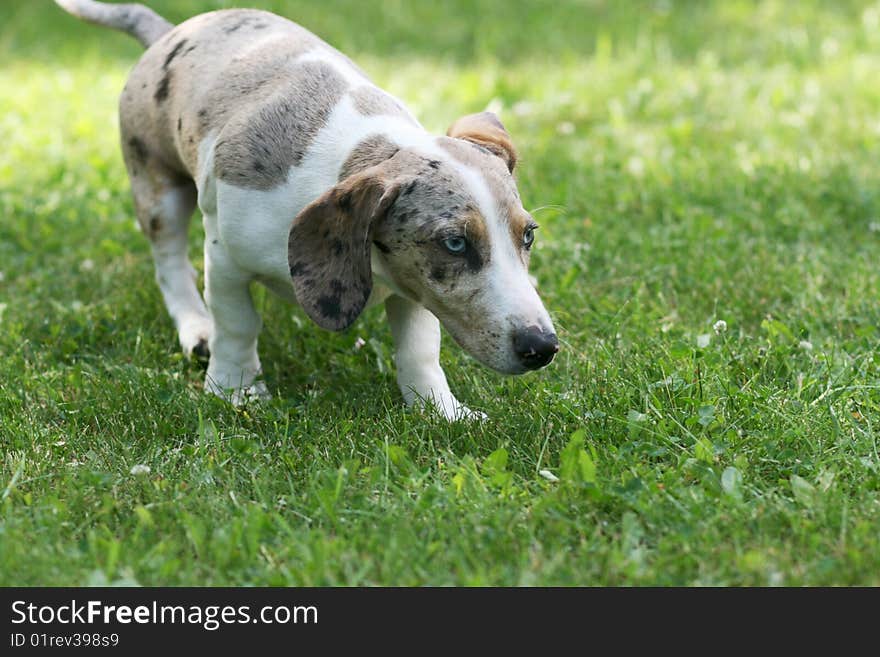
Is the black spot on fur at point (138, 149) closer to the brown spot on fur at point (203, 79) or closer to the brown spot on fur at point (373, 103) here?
the brown spot on fur at point (203, 79)

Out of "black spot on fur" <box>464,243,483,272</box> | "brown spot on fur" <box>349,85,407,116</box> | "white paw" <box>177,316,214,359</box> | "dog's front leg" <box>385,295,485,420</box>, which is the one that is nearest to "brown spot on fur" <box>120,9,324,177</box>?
"brown spot on fur" <box>349,85,407,116</box>

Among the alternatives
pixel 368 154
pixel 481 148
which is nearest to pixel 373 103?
pixel 368 154

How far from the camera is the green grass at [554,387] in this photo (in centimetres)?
289

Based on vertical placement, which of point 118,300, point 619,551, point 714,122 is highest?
point 619,551

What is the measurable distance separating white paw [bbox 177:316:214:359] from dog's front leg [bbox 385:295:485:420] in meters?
0.80

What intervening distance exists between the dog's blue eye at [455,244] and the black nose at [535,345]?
0.29 meters

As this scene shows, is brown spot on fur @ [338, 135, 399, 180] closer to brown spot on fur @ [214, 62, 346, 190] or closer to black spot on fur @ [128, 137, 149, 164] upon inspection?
brown spot on fur @ [214, 62, 346, 190]

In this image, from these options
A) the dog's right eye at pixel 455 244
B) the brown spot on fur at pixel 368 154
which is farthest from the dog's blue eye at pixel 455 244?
the brown spot on fur at pixel 368 154

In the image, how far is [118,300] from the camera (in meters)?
4.84
